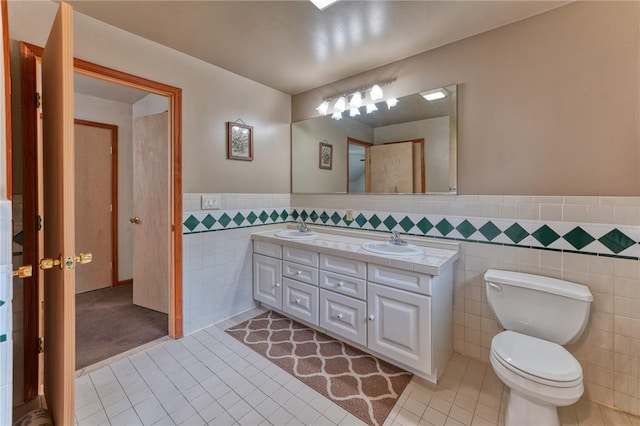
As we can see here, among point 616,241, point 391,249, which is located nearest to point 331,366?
point 391,249

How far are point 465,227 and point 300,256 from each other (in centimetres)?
126

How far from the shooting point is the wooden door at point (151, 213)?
2.71 meters

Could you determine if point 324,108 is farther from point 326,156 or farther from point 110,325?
point 110,325

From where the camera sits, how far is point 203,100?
2359 mm

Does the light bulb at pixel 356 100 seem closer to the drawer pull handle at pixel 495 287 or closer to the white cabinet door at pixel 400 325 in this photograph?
the white cabinet door at pixel 400 325

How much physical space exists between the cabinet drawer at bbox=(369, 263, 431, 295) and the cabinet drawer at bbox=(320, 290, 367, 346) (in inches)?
9.2

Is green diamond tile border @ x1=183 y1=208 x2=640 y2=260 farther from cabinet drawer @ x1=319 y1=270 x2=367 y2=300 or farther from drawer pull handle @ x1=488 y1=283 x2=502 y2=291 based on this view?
cabinet drawer @ x1=319 y1=270 x2=367 y2=300

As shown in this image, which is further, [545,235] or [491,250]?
[491,250]

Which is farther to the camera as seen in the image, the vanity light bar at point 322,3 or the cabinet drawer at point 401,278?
the cabinet drawer at point 401,278

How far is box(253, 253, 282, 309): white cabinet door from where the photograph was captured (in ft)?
8.35

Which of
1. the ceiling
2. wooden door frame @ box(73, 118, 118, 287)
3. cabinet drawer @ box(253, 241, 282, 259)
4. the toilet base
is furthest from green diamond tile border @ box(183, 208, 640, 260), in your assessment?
wooden door frame @ box(73, 118, 118, 287)

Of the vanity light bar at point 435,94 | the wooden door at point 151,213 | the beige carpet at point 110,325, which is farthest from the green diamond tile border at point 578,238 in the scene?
the wooden door at point 151,213

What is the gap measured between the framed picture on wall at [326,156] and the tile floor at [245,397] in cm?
178

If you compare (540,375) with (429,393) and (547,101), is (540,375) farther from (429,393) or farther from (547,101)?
(547,101)
